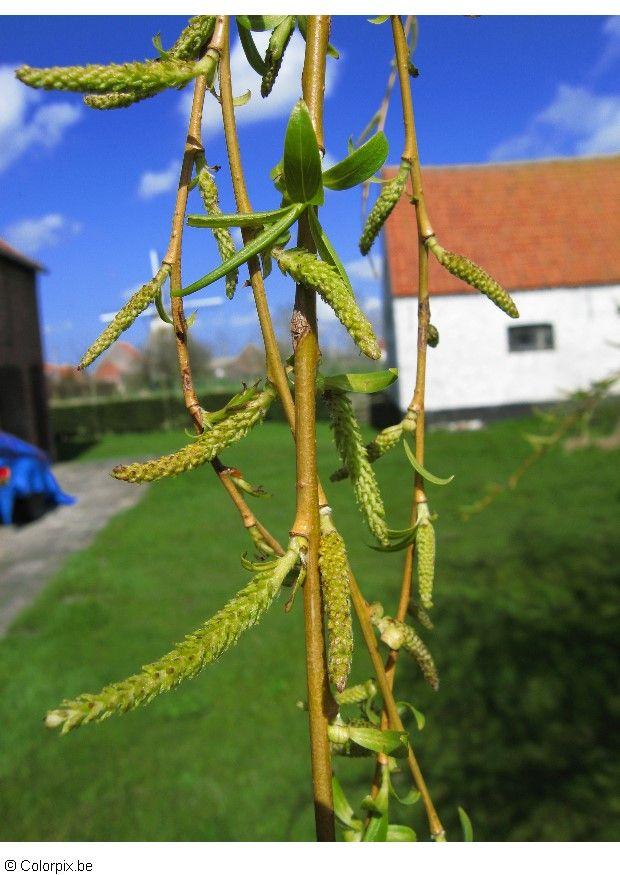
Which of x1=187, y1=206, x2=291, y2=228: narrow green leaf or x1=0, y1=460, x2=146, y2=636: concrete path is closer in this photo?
x1=187, y1=206, x2=291, y2=228: narrow green leaf

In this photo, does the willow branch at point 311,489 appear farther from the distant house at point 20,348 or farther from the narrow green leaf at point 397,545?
the distant house at point 20,348

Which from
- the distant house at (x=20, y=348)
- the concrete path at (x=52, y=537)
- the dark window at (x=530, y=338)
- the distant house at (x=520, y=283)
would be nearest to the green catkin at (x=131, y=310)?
the concrete path at (x=52, y=537)

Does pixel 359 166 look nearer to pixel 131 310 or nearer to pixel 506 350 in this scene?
pixel 131 310

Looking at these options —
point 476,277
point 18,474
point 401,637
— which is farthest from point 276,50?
point 18,474

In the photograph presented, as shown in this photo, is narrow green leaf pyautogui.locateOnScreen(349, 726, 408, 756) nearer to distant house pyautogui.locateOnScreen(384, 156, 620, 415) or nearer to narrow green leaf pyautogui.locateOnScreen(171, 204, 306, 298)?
narrow green leaf pyautogui.locateOnScreen(171, 204, 306, 298)

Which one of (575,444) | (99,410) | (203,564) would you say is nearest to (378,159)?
(575,444)

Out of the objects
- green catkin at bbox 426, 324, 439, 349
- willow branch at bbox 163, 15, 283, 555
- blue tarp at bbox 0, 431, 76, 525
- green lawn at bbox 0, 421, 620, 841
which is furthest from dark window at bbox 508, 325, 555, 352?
willow branch at bbox 163, 15, 283, 555
